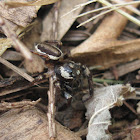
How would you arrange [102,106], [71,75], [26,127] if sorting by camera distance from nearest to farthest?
[26,127] → [102,106] → [71,75]

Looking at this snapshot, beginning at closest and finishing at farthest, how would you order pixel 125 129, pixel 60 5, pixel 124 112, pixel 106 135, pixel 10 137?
pixel 10 137 → pixel 106 135 → pixel 125 129 → pixel 124 112 → pixel 60 5

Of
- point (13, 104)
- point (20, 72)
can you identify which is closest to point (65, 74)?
point (20, 72)

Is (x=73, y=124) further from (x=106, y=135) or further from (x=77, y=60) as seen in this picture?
(x=77, y=60)

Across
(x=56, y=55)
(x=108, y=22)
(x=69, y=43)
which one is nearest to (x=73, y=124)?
(x=56, y=55)

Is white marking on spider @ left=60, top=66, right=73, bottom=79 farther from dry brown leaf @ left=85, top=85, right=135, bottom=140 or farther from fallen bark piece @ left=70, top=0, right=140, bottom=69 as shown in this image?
dry brown leaf @ left=85, top=85, right=135, bottom=140

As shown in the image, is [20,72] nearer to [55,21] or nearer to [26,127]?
[26,127]

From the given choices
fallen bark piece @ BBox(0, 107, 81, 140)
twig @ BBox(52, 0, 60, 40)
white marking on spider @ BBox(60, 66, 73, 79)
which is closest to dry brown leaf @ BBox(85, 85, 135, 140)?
fallen bark piece @ BBox(0, 107, 81, 140)
